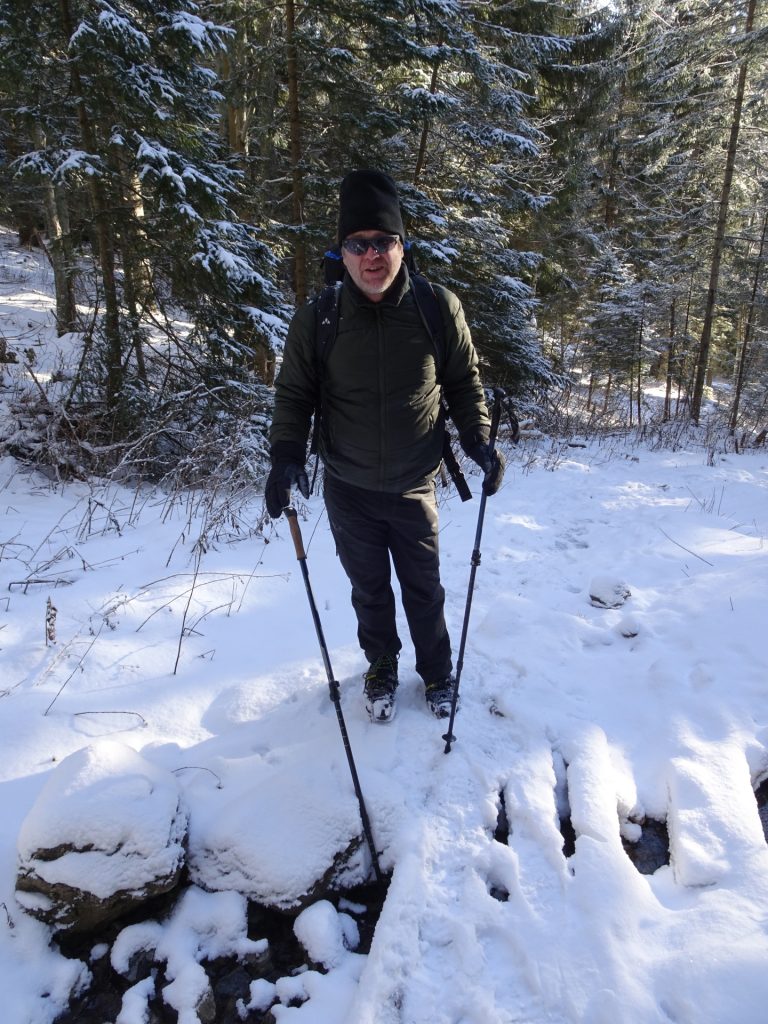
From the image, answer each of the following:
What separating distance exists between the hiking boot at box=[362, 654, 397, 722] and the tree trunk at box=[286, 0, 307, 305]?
23.2ft

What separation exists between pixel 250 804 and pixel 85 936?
0.69 meters

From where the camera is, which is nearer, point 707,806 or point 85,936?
point 85,936

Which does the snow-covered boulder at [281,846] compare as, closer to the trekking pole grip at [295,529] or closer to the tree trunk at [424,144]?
the trekking pole grip at [295,529]

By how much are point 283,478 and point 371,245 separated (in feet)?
3.59

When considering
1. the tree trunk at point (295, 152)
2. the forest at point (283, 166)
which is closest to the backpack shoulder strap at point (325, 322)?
the forest at point (283, 166)

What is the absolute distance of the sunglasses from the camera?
2.29m

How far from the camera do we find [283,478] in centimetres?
251

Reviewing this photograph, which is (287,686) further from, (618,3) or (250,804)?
(618,3)

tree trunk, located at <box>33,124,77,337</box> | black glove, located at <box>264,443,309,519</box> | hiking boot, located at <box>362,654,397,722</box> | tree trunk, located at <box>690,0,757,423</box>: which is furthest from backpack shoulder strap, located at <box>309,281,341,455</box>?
tree trunk, located at <box>690,0,757,423</box>

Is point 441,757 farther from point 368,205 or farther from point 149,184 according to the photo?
point 149,184

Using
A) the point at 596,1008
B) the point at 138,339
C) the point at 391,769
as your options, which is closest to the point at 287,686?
the point at 391,769

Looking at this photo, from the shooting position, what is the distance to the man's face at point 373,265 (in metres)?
2.30

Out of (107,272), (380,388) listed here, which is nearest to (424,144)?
(107,272)

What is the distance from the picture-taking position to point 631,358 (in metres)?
16.9
